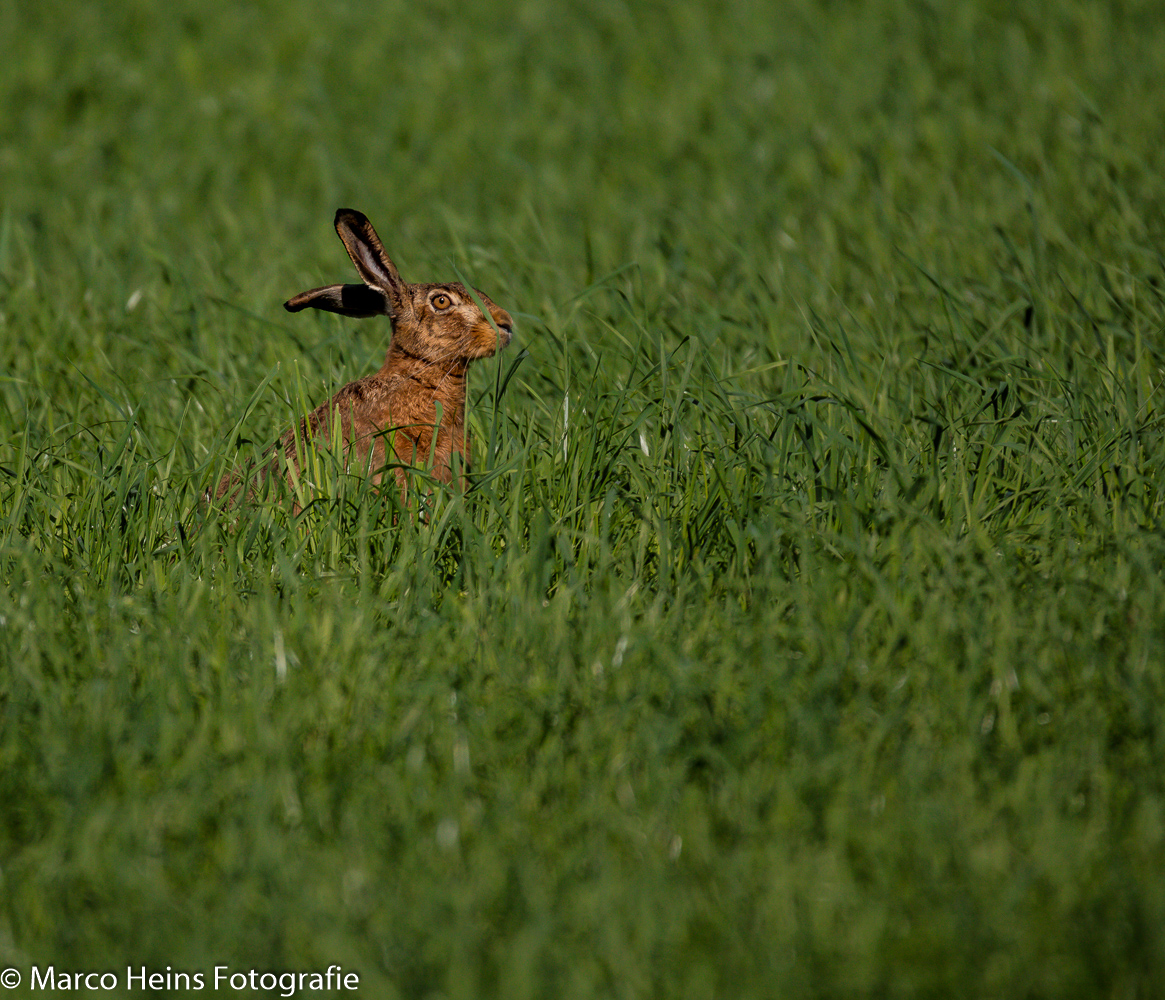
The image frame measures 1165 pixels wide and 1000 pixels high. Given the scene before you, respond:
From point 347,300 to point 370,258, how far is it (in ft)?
0.50

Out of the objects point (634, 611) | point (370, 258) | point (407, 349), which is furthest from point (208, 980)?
point (370, 258)

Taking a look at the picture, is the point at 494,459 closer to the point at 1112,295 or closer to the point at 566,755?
the point at 566,755

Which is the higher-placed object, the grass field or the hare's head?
the hare's head

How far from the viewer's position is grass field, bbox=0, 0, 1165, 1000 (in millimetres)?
2299

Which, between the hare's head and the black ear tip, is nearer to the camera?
the black ear tip

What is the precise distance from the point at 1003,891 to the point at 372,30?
8.26 meters

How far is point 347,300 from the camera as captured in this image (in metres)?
4.27

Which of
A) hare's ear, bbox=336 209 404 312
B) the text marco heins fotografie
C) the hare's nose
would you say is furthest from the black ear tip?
the text marco heins fotografie

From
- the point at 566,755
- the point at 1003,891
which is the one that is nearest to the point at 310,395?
the point at 566,755

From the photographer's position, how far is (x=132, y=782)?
2.58 metres

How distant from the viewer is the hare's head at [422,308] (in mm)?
4230

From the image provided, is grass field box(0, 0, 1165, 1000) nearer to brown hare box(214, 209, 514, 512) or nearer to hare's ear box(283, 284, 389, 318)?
brown hare box(214, 209, 514, 512)

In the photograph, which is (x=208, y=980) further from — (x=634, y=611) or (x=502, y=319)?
(x=502, y=319)

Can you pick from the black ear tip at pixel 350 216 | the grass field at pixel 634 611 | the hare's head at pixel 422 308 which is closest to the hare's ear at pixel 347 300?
the hare's head at pixel 422 308
